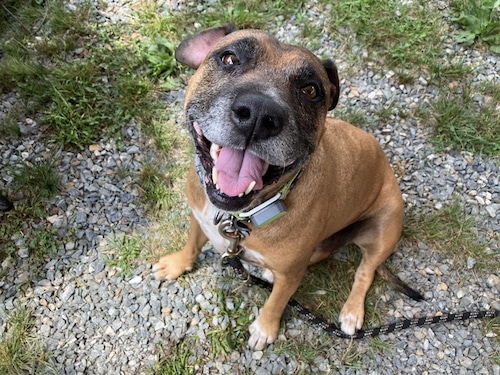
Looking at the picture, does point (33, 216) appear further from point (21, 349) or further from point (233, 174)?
point (233, 174)

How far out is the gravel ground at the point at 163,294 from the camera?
3533 millimetres

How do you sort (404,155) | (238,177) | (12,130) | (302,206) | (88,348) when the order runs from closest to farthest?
(238,177) < (302,206) < (88,348) < (12,130) < (404,155)

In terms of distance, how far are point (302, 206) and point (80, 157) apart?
7.62ft

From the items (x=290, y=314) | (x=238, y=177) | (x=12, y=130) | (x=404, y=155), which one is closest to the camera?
(x=238, y=177)

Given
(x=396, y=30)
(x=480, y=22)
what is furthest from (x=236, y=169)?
(x=480, y=22)

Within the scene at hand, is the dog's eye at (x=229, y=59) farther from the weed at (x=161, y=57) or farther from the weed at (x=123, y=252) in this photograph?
the weed at (x=161, y=57)

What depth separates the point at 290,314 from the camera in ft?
12.4

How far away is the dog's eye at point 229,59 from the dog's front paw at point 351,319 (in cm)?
219

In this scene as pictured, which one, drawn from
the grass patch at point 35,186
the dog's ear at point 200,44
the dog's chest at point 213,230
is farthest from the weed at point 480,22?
the grass patch at point 35,186

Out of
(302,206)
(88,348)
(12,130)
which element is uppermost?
(12,130)

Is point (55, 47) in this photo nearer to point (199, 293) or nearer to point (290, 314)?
→ point (199, 293)

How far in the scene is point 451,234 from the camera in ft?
13.8

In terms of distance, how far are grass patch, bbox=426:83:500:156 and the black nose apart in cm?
291

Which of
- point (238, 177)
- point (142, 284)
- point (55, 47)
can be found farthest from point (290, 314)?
point (55, 47)
